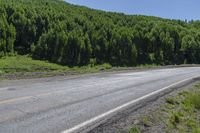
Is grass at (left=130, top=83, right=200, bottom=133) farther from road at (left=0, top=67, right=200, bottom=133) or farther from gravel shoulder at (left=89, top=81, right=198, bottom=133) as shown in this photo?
road at (left=0, top=67, right=200, bottom=133)

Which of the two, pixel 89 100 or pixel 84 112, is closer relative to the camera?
pixel 84 112

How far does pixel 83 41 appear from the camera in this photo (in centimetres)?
8256

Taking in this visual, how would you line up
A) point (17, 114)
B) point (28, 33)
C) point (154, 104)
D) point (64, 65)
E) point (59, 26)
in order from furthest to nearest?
point (59, 26)
point (28, 33)
point (64, 65)
point (154, 104)
point (17, 114)

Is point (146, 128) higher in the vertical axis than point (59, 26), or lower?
lower

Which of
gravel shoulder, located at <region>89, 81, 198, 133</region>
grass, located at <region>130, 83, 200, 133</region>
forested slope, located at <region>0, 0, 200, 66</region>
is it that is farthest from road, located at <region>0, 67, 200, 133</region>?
forested slope, located at <region>0, 0, 200, 66</region>

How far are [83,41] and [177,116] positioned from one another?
71917mm

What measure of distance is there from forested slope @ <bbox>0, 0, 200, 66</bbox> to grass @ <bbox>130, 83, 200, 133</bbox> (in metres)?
57.4

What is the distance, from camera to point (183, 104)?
556 inches

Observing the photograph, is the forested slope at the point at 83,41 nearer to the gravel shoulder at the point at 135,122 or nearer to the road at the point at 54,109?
the road at the point at 54,109

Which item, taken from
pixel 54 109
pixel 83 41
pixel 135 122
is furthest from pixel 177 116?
pixel 83 41

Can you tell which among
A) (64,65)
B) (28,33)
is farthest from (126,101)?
(28,33)

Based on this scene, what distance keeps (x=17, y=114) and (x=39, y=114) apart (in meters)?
0.55

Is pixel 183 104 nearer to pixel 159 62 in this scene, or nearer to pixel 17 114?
pixel 17 114

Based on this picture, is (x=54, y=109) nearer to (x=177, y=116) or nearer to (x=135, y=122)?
(x=135, y=122)
